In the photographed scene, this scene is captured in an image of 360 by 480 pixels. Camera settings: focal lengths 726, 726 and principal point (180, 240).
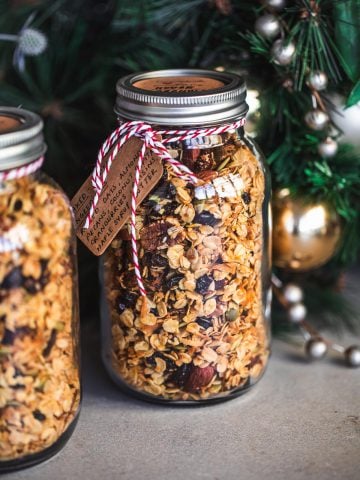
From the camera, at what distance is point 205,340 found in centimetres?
79

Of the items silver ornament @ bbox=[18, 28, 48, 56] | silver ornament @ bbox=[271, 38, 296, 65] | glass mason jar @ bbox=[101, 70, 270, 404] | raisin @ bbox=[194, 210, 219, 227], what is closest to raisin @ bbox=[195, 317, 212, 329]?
glass mason jar @ bbox=[101, 70, 270, 404]

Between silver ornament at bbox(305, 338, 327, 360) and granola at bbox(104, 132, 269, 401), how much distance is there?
0.13 meters

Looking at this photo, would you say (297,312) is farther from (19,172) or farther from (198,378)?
(19,172)

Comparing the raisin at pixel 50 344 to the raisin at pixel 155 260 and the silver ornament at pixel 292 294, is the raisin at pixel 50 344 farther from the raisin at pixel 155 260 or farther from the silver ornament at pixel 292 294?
the silver ornament at pixel 292 294

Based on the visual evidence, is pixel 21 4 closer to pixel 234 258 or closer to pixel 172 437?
pixel 234 258

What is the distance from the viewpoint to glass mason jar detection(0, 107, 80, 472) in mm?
667

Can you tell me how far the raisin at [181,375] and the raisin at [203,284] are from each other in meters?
0.09

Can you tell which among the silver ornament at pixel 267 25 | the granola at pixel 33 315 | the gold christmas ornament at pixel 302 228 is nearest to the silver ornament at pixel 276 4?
the silver ornament at pixel 267 25

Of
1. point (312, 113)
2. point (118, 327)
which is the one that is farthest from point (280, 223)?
point (118, 327)

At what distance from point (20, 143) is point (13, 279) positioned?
125 millimetres

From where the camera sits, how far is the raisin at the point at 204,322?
2.57ft

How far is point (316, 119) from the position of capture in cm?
87

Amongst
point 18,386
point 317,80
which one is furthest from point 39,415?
point 317,80

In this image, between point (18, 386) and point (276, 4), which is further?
point (276, 4)
